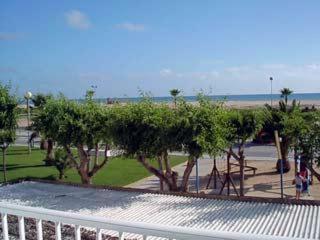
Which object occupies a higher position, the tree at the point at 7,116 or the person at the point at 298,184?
the tree at the point at 7,116

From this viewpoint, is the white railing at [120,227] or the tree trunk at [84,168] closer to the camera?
→ the white railing at [120,227]

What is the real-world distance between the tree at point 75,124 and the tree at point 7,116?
277cm

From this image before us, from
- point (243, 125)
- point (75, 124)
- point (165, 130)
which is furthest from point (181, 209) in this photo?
point (75, 124)

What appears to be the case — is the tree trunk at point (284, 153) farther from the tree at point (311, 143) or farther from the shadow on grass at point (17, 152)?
the shadow on grass at point (17, 152)

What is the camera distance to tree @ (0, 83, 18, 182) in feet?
68.6

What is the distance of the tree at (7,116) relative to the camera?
823 inches

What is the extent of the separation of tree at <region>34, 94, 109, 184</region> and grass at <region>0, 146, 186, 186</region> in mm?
1850

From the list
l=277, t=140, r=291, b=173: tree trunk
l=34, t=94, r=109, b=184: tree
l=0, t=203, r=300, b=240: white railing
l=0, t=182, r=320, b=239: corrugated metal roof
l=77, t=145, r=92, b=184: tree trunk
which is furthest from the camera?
l=277, t=140, r=291, b=173: tree trunk

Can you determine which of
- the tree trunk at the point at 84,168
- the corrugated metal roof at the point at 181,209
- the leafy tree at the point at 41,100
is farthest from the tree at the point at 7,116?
the corrugated metal roof at the point at 181,209

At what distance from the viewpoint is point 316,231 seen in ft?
33.4

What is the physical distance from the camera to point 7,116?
21.3 metres

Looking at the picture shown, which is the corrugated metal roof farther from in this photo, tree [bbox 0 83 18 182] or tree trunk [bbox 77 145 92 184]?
tree [bbox 0 83 18 182]

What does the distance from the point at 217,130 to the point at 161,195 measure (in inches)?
119

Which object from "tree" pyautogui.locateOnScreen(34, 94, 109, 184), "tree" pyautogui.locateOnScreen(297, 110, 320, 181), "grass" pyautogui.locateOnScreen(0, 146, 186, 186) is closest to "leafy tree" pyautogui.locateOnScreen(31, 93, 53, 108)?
"tree" pyautogui.locateOnScreen(34, 94, 109, 184)
